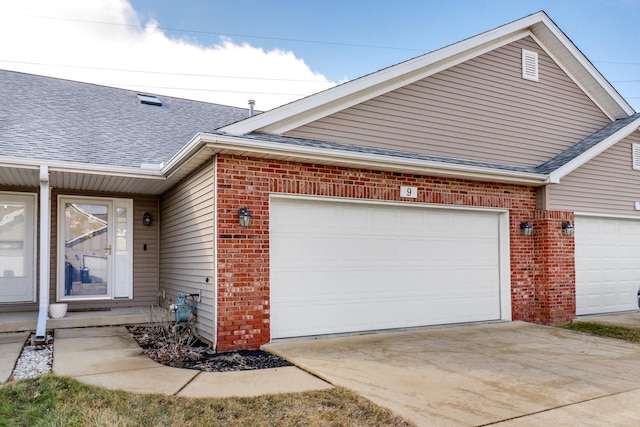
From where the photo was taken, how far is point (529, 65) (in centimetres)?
1026

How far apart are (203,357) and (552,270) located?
6725 mm

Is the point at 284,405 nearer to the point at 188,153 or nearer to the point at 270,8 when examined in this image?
the point at 188,153

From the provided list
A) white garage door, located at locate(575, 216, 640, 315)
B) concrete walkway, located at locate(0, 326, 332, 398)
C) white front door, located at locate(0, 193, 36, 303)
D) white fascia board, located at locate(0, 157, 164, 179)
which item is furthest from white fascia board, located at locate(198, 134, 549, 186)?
white front door, located at locate(0, 193, 36, 303)

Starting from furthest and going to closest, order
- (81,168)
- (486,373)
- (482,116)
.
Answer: (482,116)
(81,168)
(486,373)

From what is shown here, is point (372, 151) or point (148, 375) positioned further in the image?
point (372, 151)

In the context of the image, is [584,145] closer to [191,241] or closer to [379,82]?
[379,82]

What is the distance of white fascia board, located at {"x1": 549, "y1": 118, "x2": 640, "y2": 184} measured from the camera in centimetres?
933

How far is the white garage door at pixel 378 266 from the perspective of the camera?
740cm

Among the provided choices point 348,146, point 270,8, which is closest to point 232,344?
point 348,146

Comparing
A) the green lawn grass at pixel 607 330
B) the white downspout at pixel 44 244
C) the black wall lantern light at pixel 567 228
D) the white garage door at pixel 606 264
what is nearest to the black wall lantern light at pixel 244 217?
the white downspout at pixel 44 244

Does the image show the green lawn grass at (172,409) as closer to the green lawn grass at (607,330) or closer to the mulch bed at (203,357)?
the mulch bed at (203,357)

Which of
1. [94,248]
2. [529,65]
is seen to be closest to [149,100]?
[94,248]

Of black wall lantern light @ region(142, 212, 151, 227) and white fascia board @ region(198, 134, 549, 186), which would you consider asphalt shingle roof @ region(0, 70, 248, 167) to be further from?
white fascia board @ region(198, 134, 549, 186)

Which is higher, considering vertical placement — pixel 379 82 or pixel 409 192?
pixel 379 82
